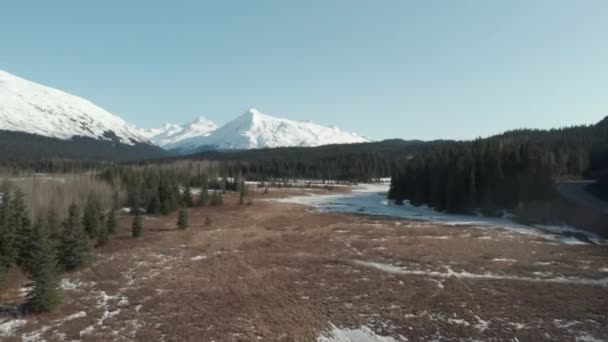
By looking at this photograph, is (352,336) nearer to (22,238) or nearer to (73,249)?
(73,249)

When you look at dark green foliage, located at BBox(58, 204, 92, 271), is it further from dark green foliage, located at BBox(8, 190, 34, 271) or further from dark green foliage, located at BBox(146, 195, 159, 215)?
dark green foliage, located at BBox(146, 195, 159, 215)

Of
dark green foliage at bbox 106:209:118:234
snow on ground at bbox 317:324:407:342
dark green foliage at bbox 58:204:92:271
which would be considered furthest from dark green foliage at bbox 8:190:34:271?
snow on ground at bbox 317:324:407:342

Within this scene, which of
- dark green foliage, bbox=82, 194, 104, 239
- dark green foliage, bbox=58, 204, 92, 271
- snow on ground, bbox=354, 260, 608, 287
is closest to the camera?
snow on ground, bbox=354, 260, 608, 287

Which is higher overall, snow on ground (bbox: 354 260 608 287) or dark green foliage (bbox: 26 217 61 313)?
dark green foliage (bbox: 26 217 61 313)

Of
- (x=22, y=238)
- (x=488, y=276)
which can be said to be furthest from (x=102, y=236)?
(x=488, y=276)

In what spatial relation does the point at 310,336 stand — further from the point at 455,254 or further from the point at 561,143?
the point at 561,143

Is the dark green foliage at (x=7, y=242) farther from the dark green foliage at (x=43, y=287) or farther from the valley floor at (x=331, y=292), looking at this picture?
the dark green foliage at (x=43, y=287)
